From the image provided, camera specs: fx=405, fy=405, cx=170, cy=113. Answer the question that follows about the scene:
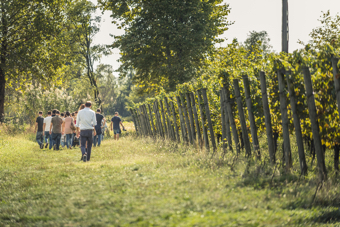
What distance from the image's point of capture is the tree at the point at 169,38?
26.0 metres

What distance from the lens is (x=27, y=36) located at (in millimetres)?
26953

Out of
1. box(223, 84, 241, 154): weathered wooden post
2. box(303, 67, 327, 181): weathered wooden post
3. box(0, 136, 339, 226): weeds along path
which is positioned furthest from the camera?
box(223, 84, 241, 154): weathered wooden post

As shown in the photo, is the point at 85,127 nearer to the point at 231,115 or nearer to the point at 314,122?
the point at 231,115

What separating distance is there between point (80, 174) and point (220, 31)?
2362cm

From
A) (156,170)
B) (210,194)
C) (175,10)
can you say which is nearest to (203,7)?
(175,10)

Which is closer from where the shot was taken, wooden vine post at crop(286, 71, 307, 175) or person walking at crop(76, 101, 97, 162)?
wooden vine post at crop(286, 71, 307, 175)

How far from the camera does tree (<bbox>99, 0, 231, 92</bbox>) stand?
2603 centimetres

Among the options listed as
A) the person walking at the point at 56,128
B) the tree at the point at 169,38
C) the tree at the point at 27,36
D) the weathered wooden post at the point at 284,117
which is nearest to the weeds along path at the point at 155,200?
the weathered wooden post at the point at 284,117

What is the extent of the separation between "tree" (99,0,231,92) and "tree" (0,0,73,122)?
488cm

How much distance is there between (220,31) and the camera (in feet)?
100

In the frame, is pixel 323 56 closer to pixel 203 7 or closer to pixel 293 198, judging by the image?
pixel 293 198

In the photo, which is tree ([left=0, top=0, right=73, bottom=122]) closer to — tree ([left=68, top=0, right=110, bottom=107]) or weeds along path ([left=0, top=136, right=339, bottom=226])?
tree ([left=68, top=0, right=110, bottom=107])

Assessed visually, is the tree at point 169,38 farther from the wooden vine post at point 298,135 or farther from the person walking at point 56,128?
the wooden vine post at point 298,135

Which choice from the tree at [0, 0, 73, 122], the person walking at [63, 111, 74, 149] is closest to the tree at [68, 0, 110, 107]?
the tree at [0, 0, 73, 122]
